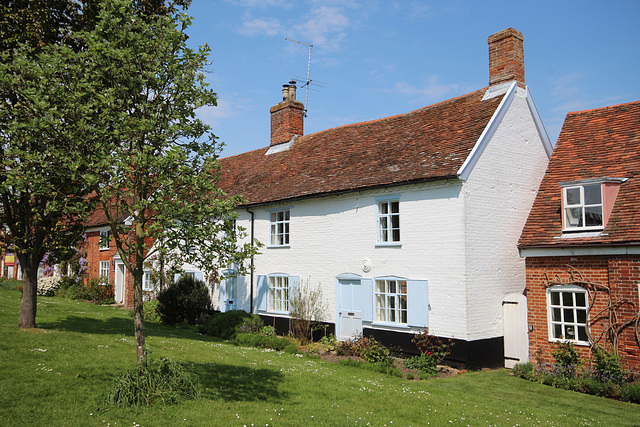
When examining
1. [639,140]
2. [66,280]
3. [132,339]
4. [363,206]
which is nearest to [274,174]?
[363,206]

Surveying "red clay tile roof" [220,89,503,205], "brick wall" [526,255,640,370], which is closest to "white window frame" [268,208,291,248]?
"red clay tile roof" [220,89,503,205]

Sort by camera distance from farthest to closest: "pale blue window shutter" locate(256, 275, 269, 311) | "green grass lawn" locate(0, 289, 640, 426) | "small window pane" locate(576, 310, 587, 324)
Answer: "pale blue window shutter" locate(256, 275, 269, 311) < "small window pane" locate(576, 310, 587, 324) < "green grass lawn" locate(0, 289, 640, 426)

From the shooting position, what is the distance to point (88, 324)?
17.4m

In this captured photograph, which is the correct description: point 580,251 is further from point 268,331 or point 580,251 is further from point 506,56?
point 268,331

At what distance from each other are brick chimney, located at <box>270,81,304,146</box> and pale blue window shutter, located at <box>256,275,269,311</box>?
7.90 meters

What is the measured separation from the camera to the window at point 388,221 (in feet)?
54.3

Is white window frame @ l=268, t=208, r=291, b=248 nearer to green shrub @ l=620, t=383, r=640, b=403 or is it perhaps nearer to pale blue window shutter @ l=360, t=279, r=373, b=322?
pale blue window shutter @ l=360, t=279, r=373, b=322

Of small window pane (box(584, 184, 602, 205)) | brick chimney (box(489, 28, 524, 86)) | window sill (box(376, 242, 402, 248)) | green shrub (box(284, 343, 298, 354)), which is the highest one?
brick chimney (box(489, 28, 524, 86))

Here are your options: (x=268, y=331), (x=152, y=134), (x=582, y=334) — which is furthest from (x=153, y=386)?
(x=582, y=334)

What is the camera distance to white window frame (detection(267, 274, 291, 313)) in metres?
20.0

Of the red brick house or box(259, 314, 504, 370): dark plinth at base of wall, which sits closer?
the red brick house

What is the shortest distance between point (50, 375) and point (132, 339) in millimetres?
5323

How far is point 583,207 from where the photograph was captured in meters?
13.8

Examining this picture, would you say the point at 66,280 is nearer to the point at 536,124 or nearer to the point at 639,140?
the point at 536,124
